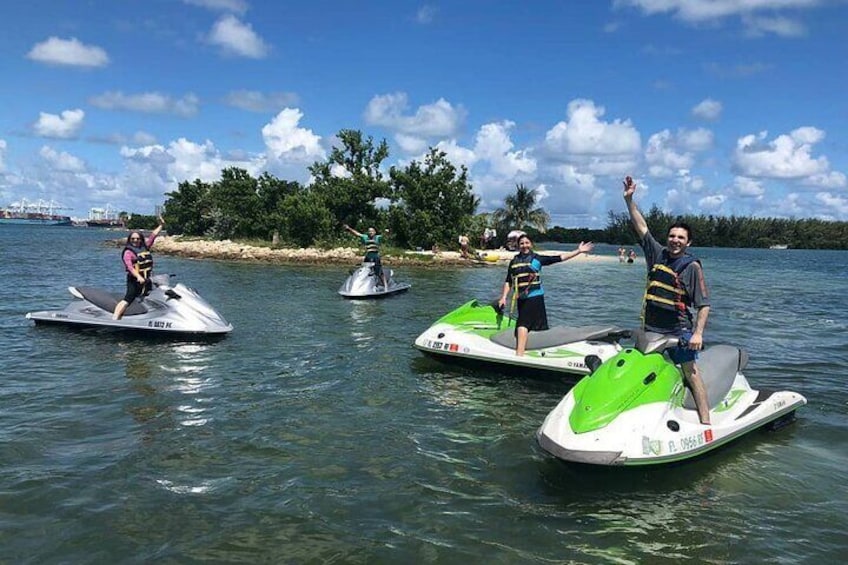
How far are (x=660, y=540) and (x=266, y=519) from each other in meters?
3.23

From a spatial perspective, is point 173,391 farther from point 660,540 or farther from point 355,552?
point 660,540

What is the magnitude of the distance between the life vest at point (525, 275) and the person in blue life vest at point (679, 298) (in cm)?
280

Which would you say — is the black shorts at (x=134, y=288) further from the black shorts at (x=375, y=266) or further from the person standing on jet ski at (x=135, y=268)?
the black shorts at (x=375, y=266)

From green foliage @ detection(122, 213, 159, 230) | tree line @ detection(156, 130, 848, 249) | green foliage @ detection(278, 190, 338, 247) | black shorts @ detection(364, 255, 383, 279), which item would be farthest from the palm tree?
green foliage @ detection(122, 213, 159, 230)

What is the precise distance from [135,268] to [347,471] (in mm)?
7932

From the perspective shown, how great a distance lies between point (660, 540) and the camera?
16.0 ft

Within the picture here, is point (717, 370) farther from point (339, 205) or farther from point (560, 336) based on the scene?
point (339, 205)

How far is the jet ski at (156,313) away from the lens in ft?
39.0

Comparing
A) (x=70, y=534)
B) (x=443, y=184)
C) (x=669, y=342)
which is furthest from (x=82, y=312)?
(x=443, y=184)

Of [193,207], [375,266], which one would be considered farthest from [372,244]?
[193,207]

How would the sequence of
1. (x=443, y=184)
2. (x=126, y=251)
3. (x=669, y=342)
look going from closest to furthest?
(x=669, y=342), (x=126, y=251), (x=443, y=184)

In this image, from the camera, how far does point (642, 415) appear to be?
19.5 ft

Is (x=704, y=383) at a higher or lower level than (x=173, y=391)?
higher

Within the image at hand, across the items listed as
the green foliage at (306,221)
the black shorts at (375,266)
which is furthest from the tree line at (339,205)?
the black shorts at (375,266)
